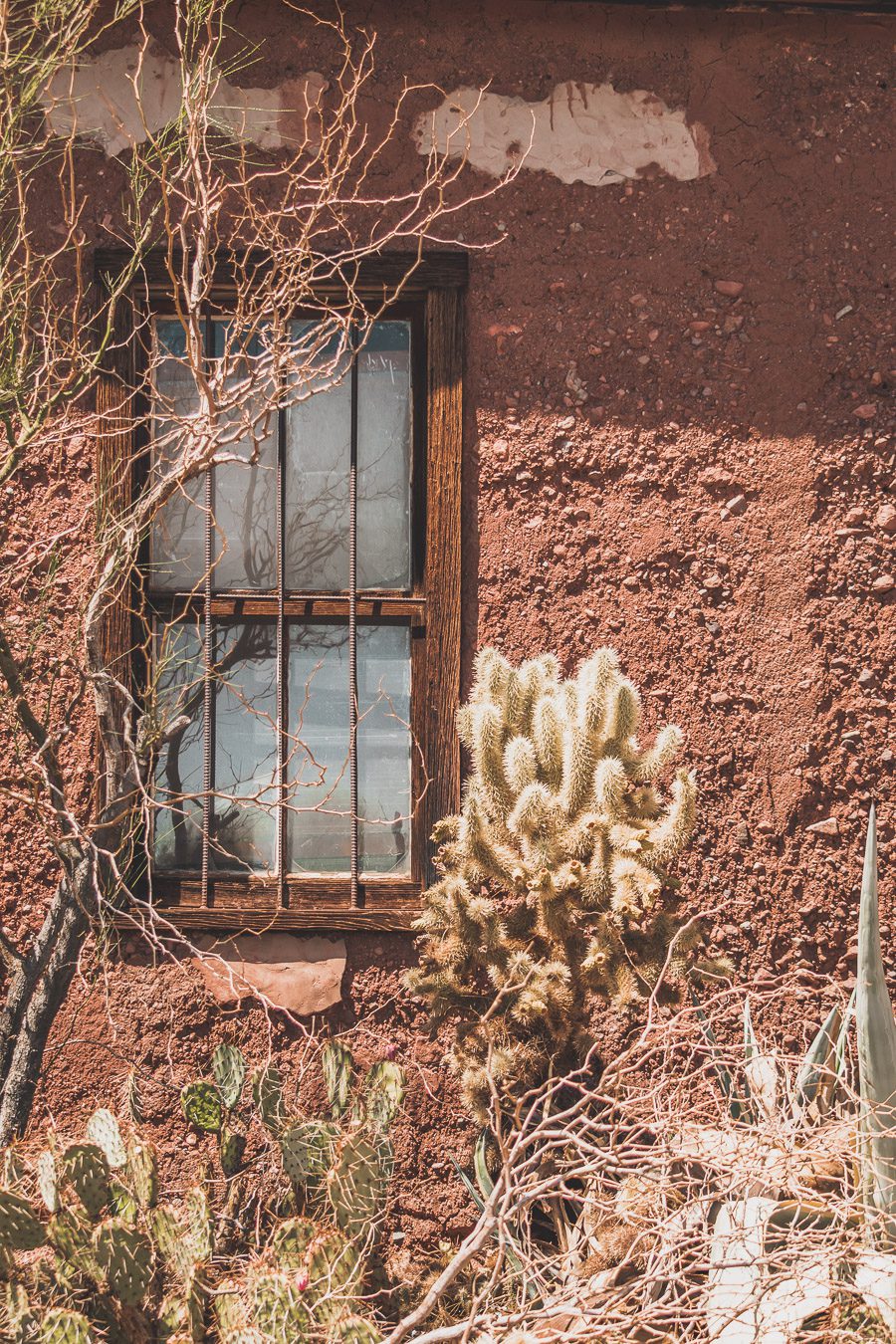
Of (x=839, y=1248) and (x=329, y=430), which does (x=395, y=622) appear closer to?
(x=329, y=430)

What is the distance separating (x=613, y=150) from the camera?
12.3 ft

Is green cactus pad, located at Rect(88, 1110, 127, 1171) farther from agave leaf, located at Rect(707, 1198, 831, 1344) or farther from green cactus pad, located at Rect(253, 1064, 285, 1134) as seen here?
agave leaf, located at Rect(707, 1198, 831, 1344)

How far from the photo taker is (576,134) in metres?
3.74

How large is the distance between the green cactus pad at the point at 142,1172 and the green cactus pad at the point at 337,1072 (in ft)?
1.71

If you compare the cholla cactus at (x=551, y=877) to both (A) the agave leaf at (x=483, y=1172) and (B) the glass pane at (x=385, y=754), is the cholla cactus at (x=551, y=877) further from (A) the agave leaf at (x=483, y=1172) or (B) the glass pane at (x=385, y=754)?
(B) the glass pane at (x=385, y=754)

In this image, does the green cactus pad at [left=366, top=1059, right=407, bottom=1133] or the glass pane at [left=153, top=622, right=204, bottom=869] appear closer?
the green cactus pad at [left=366, top=1059, right=407, bottom=1133]

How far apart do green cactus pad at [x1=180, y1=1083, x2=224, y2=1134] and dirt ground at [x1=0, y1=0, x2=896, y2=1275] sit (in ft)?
1.93

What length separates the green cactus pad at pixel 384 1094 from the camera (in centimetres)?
319

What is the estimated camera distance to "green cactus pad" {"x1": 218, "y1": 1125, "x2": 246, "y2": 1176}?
129 inches

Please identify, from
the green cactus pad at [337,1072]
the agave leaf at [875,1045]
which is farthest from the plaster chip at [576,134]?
the green cactus pad at [337,1072]

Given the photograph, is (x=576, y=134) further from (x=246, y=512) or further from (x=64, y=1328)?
(x=64, y=1328)

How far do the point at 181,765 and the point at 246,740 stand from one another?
0.73 feet

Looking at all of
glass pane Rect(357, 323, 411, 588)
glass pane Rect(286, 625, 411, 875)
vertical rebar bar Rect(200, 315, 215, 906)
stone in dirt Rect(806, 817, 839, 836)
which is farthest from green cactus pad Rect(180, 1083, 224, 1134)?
stone in dirt Rect(806, 817, 839, 836)

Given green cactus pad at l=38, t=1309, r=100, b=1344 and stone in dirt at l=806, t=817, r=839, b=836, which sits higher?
stone in dirt at l=806, t=817, r=839, b=836
